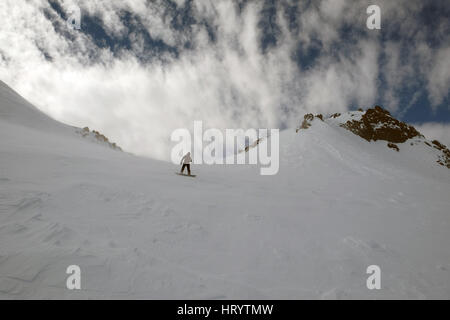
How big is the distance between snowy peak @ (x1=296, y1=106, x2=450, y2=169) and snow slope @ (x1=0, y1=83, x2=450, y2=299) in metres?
28.2

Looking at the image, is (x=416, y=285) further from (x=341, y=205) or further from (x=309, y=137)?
(x=309, y=137)

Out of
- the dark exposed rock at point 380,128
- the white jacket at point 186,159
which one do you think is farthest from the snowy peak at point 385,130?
the white jacket at point 186,159

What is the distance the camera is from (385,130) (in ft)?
120

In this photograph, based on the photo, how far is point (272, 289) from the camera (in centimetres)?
357

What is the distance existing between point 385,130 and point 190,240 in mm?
46000

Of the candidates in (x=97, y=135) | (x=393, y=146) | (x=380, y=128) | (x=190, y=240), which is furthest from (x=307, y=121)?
(x=190, y=240)

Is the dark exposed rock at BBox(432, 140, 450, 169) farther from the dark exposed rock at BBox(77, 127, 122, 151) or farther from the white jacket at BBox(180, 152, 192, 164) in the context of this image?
the dark exposed rock at BBox(77, 127, 122, 151)

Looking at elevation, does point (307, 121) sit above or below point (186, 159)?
above

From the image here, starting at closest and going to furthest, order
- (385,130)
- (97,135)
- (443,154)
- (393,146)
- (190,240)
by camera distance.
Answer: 1. (190,240)
2. (97,135)
3. (443,154)
4. (393,146)
5. (385,130)

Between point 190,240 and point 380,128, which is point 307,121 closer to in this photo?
point 380,128

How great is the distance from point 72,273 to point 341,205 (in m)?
10.3

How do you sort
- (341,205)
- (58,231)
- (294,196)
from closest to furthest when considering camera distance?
(58,231) → (341,205) → (294,196)

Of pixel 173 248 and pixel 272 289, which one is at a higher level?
pixel 173 248

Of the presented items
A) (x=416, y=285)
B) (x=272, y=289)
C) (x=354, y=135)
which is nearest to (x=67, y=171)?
(x=272, y=289)
